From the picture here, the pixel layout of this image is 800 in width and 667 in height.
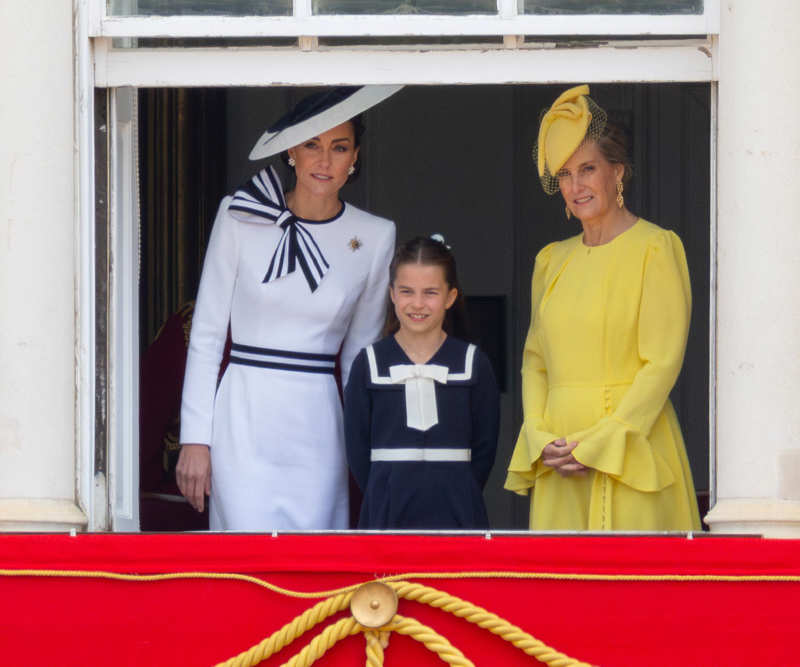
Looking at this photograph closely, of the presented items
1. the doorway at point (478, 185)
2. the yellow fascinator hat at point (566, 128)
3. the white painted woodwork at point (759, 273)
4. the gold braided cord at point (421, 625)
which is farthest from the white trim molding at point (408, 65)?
the doorway at point (478, 185)

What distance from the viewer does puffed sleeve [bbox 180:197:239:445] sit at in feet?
17.0

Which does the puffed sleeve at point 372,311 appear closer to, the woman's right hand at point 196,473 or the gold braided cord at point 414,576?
the woman's right hand at point 196,473

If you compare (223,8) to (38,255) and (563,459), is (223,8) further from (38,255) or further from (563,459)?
(563,459)

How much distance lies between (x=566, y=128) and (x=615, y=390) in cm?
67

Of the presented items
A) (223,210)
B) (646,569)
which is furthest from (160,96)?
(646,569)

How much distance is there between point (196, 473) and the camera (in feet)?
17.0

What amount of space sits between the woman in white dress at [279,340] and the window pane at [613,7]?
65 centimetres

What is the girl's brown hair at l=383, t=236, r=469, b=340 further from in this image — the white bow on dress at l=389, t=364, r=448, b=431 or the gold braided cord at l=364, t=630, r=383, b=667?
the gold braided cord at l=364, t=630, r=383, b=667

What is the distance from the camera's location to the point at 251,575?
4477 millimetres

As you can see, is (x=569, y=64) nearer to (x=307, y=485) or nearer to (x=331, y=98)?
A: (x=331, y=98)

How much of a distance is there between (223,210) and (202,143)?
2.38m

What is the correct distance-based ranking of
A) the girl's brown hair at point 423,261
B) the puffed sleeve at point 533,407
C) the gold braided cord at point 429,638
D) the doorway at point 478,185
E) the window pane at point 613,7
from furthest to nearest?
the doorway at point 478,185, the girl's brown hair at point 423,261, the puffed sleeve at point 533,407, the window pane at point 613,7, the gold braided cord at point 429,638

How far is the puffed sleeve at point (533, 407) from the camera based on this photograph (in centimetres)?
496

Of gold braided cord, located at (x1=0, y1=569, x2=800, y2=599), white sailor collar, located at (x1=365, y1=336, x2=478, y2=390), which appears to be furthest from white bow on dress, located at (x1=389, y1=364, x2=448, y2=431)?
gold braided cord, located at (x1=0, y1=569, x2=800, y2=599)
